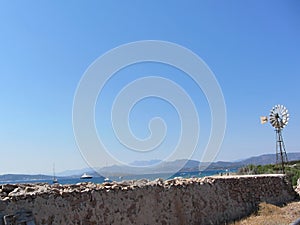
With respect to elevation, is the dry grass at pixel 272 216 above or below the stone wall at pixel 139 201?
below

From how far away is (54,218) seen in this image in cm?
556

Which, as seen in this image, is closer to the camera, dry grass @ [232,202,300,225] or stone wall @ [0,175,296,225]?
stone wall @ [0,175,296,225]

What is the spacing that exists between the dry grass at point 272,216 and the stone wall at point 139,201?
45 cm

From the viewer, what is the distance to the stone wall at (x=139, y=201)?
5.50 m

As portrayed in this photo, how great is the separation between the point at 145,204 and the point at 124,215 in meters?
0.75

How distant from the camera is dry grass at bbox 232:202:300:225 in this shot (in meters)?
8.87

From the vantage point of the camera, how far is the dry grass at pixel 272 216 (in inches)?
349

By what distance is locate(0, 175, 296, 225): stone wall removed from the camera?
5504mm

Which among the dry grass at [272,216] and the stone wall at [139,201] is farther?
the dry grass at [272,216]

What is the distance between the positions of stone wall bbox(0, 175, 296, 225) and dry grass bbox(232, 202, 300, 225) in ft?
1.46

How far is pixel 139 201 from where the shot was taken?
24.3 feet

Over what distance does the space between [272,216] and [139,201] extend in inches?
181

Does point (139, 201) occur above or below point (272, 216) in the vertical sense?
above

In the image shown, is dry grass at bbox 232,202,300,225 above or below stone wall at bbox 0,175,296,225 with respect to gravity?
below
